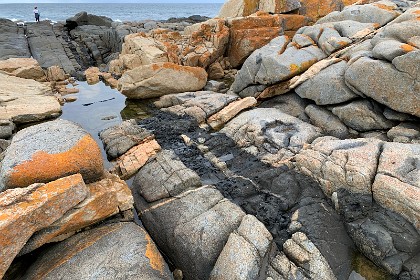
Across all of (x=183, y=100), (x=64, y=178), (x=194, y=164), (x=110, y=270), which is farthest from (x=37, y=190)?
(x=183, y=100)

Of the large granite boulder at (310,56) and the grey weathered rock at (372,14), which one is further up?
the grey weathered rock at (372,14)

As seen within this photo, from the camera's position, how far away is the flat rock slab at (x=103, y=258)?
656 cm

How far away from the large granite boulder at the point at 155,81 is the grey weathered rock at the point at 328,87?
8.51 m

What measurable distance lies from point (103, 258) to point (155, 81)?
1465 cm

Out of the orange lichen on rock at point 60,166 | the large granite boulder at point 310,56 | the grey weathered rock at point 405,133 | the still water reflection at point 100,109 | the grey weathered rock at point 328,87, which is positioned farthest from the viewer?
the still water reflection at point 100,109

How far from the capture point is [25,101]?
699 inches

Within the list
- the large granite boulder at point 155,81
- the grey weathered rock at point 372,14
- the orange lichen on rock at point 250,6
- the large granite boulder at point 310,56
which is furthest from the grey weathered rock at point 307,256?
the orange lichen on rock at point 250,6

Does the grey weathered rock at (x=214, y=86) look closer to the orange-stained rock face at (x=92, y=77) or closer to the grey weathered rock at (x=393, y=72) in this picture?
the orange-stained rock face at (x=92, y=77)

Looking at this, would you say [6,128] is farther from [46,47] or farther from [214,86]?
[46,47]

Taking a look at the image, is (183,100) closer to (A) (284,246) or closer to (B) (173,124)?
(B) (173,124)

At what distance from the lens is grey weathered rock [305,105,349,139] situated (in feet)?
43.1

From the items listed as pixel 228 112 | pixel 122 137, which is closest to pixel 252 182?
pixel 228 112

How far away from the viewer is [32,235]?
6.87 m

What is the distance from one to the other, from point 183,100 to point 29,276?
495 inches
